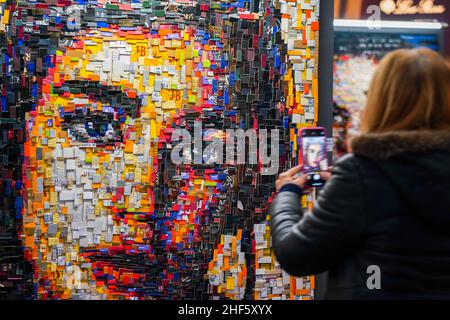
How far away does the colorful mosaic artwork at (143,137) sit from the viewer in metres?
2.94

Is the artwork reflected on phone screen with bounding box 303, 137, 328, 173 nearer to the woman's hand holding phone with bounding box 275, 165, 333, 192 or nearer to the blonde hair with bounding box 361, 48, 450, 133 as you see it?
the woman's hand holding phone with bounding box 275, 165, 333, 192

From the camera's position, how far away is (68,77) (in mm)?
2955

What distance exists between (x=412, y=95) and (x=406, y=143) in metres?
0.14

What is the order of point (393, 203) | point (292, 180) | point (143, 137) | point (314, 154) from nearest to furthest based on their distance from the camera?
1. point (393, 203)
2. point (292, 180)
3. point (314, 154)
4. point (143, 137)

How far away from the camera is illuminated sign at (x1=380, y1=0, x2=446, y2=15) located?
3033 mm

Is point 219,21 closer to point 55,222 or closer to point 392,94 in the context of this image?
point 55,222

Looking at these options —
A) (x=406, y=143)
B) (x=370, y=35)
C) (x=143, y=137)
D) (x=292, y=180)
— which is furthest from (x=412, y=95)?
(x=143, y=137)

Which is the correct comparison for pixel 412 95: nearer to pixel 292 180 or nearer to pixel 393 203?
pixel 393 203

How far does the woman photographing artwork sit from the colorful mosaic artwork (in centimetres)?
170

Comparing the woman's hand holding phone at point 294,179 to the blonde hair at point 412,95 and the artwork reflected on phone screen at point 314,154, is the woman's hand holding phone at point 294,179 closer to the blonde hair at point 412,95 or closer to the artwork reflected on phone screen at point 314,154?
the artwork reflected on phone screen at point 314,154

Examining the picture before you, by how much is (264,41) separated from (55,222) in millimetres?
1635

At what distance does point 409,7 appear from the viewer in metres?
3.04

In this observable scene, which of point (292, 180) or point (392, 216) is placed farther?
point (292, 180)
